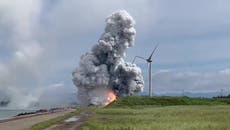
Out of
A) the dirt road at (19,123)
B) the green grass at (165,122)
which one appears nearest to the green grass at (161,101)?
the dirt road at (19,123)

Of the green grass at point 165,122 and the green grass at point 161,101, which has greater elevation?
the green grass at point 161,101

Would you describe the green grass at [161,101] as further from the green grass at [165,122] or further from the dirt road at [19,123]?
the green grass at [165,122]

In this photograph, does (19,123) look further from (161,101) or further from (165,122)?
(161,101)

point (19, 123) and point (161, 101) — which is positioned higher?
point (161, 101)

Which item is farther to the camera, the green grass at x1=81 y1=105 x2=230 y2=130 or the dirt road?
the dirt road

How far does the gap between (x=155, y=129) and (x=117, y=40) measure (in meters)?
134

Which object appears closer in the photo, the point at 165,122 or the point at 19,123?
the point at 165,122

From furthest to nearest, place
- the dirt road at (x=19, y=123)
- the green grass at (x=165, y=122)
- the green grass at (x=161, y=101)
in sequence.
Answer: the green grass at (x=161, y=101) → the dirt road at (x=19, y=123) → the green grass at (x=165, y=122)

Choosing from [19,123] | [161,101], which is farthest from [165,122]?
[161,101]

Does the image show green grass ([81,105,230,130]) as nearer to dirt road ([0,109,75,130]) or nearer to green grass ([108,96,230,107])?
dirt road ([0,109,75,130])

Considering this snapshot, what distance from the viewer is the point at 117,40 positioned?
590ft

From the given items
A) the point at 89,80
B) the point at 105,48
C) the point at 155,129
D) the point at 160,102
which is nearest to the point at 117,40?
the point at 105,48

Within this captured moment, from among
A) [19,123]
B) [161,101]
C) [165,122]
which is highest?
[161,101]

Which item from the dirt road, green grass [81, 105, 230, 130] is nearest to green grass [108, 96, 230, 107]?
the dirt road
